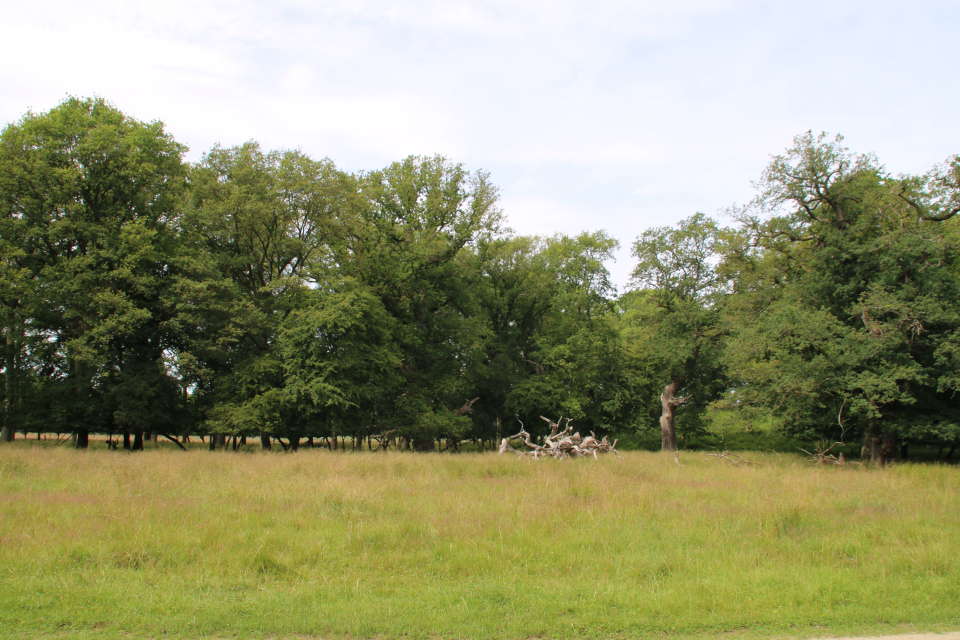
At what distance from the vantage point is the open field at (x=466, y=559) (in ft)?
18.8

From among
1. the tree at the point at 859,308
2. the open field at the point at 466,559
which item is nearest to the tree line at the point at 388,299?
the tree at the point at 859,308

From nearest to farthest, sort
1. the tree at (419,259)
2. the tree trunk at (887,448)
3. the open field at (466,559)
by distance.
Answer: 1. the open field at (466,559)
2. the tree trunk at (887,448)
3. the tree at (419,259)

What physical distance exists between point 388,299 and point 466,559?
23828 mm

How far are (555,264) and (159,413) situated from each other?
23.4 meters

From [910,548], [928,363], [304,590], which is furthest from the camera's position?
[928,363]

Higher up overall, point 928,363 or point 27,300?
point 27,300

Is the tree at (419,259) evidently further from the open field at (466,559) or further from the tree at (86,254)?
the open field at (466,559)

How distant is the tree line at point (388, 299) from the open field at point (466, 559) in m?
8.39

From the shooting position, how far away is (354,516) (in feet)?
32.7

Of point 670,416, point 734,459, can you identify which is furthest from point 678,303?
point 734,459

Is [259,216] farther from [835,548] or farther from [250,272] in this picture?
[835,548]

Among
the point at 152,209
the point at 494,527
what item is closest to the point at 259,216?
the point at 152,209

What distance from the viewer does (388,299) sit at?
3059 centimetres

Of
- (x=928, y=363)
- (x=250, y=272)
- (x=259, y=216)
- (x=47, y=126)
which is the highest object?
(x=47, y=126)
